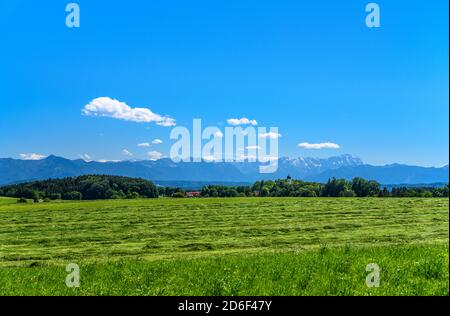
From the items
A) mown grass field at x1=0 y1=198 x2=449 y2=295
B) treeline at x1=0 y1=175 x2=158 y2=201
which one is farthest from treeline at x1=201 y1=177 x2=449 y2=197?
mown grass field at x1=0 y1=198 x2=449 y2=295

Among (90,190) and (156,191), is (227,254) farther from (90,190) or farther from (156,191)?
(156,191)

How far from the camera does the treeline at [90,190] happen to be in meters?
100

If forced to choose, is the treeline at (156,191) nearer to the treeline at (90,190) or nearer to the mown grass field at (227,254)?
the treeline at (90,190)

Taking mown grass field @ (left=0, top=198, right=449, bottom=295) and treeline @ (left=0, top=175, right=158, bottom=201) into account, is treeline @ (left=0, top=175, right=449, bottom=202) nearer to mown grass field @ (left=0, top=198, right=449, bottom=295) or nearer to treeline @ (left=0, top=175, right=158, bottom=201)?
treeline @ (left=0, top=175, right=158, bottom=201)

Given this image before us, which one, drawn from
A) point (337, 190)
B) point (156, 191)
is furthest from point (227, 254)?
point (156, 191)

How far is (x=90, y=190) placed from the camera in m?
105

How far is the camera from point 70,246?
2522cm

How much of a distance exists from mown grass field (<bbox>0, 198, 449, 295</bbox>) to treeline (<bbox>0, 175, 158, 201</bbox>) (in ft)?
197

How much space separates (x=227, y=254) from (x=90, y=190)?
91507 mm

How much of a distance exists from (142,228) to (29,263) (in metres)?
13.5

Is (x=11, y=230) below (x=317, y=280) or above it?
below
